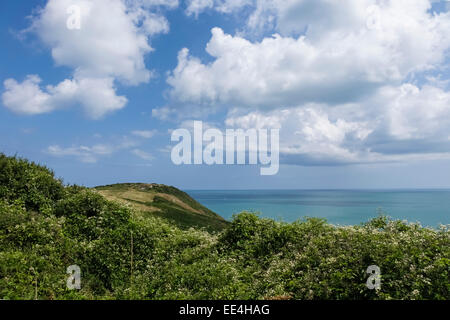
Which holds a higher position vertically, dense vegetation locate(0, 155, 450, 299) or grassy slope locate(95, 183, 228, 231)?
grassy slope locate(95, 183, 228, 231)

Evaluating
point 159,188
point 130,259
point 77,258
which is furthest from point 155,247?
point 159,188

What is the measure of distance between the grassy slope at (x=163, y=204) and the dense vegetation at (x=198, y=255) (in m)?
12.6

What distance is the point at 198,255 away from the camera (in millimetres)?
14141

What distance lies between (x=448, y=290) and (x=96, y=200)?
673 inches

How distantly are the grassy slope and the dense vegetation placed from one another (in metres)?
12.6

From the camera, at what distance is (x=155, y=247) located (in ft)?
49.8

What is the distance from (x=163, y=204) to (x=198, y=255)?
3087cm

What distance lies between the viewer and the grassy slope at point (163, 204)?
37625 millimetres

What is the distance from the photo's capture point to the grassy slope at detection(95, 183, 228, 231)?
37.6m

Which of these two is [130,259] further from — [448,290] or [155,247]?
[448,290]

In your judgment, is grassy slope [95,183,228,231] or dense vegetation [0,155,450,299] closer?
dense vegetation [0,155,450,299]

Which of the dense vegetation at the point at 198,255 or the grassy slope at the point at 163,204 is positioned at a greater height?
the grassy slope at the point at 163,204

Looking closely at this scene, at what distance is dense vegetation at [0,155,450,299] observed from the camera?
9352 mm

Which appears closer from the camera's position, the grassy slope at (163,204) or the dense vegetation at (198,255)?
the dense vegetation at (198,255)
